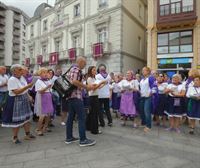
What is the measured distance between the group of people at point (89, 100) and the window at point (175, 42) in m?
14.2

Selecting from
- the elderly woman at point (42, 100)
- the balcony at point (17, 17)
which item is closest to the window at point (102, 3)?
the elderly woman at point (42, 100)

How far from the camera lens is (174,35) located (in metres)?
22.6

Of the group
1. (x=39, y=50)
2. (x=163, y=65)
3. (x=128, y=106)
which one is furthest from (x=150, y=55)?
(x=39, y=50)

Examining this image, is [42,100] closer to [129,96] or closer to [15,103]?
[15,103]

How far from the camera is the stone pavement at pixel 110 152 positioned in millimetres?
4641

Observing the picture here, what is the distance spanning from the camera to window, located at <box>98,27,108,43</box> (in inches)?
1061

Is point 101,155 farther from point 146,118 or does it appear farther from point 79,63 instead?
point 146,118

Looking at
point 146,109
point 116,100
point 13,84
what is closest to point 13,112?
point 13,84

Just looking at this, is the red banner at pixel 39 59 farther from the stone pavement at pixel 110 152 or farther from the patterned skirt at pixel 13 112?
the patterned skirt at pixel 13 112

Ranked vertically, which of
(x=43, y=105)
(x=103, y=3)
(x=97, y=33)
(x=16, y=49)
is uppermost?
(x=16, y=49)

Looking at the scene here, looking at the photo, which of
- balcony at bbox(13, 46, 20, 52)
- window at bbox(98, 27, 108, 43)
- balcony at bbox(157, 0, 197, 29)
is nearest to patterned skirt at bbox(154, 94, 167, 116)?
balcony at bbox(157, 0, 197, 29)

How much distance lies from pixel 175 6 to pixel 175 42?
120 inches

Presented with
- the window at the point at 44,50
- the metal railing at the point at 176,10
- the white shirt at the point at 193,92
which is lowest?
the white shirt at the point at 193,92

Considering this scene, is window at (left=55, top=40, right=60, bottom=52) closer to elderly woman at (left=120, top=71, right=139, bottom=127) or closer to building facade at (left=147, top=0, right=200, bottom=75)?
building facade at (left=147, top=0, right=200, bottom=75)
